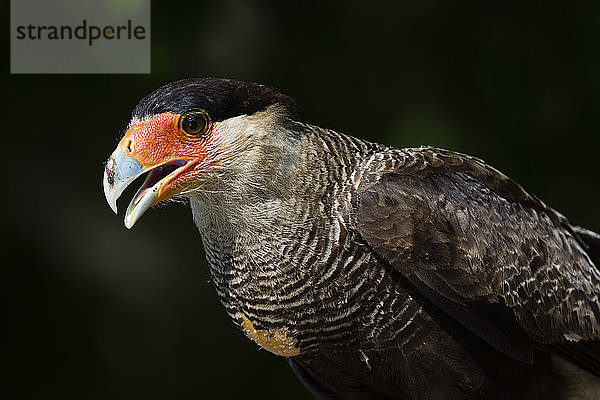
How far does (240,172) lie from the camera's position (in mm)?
2385

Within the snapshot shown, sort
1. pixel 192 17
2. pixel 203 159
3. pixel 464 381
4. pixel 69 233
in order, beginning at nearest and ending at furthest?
pixel 203 159 < pixel 464 381 < pixel 192 17 < pixel 69 233

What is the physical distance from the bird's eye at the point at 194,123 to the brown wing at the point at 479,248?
0.50 m

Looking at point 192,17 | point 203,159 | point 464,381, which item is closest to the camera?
point 203,159

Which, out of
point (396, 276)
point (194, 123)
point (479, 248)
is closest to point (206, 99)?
point (194, 123)

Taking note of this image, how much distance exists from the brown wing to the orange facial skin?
503 millimetres

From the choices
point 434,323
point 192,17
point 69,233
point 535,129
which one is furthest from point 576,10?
point 69,233

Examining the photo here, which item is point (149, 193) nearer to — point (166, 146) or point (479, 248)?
point (166, 146)

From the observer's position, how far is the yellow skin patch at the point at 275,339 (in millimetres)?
2496

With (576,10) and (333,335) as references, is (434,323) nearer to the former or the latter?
(333,335)

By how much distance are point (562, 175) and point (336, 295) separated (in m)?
2.39

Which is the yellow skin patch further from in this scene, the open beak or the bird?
the open beak

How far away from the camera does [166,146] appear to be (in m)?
2.30

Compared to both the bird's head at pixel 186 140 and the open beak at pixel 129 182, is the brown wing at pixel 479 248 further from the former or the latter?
→ the open beak at pixel 129 182

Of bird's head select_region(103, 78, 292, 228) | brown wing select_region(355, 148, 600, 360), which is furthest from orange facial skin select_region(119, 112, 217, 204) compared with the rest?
brown wing select_region(355, 148, 600, 360)
